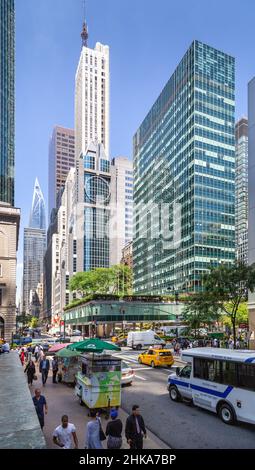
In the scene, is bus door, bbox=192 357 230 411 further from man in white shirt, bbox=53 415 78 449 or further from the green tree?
the green tree

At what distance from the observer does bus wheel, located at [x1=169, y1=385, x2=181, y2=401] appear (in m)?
18.6

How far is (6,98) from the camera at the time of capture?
104 meters

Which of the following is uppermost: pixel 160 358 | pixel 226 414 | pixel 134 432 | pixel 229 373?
pixel 229 373

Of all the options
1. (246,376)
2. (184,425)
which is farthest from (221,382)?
(184,425)

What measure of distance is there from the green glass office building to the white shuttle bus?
276ft

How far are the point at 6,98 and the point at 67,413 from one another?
102037 mm

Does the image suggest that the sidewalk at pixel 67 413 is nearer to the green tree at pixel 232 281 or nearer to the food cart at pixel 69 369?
the food cart at pixel 69 369

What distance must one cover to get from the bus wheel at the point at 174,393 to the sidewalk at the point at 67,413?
2814 millimetres

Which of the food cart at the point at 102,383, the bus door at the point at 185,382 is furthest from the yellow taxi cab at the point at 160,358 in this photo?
the food cart at the point at 102,383

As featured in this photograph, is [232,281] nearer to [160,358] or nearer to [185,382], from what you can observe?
[160,358]

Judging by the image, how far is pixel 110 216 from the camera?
16250 cm

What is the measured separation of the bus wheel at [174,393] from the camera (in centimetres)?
1862

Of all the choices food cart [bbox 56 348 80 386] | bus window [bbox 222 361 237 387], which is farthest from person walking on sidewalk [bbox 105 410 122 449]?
food cart [bbox 56 348 80 386]
